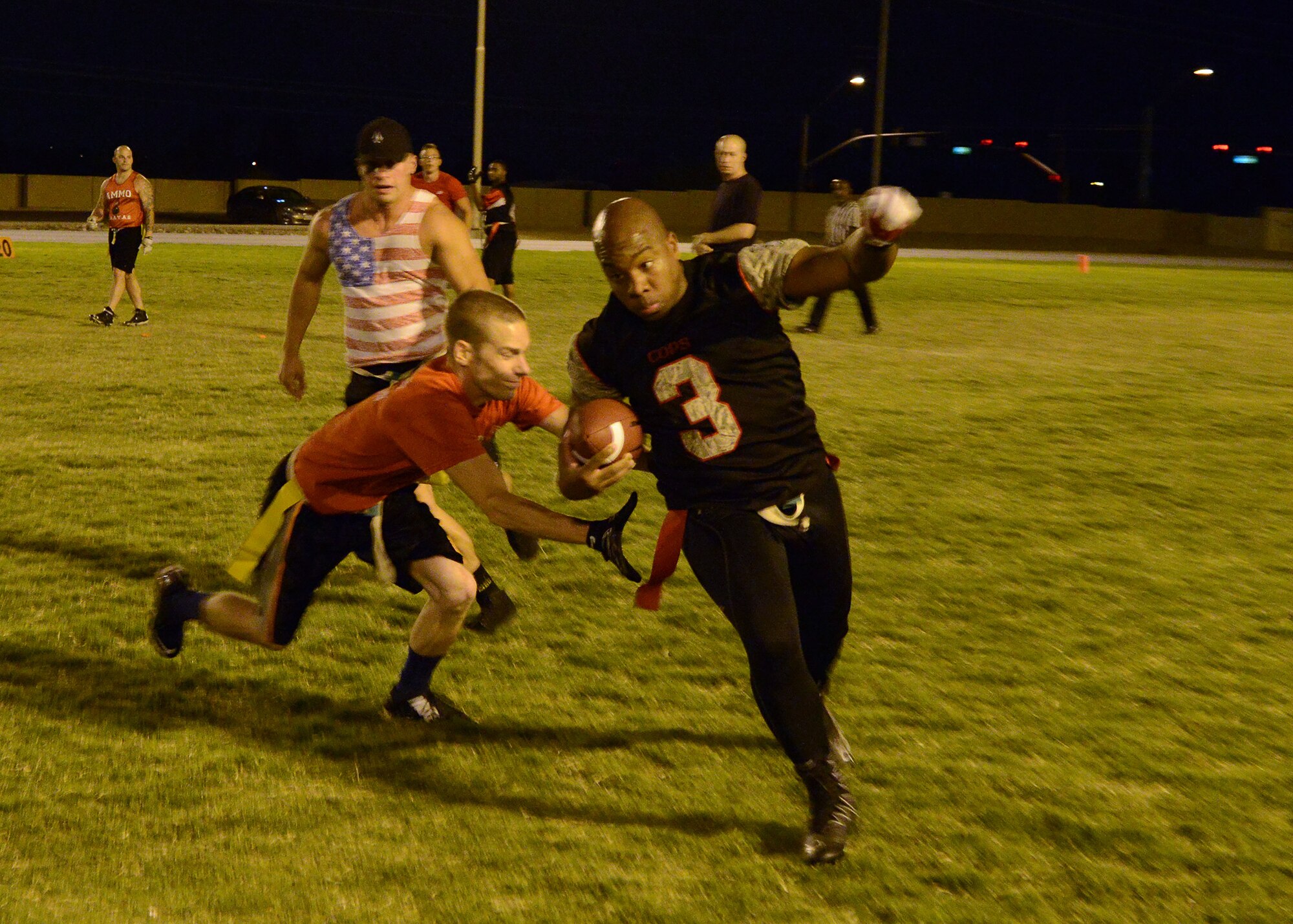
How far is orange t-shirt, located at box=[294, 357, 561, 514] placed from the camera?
388 centimetres

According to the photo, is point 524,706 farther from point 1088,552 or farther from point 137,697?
point 1088,552

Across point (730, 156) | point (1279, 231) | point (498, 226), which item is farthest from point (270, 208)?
point (730, 156)

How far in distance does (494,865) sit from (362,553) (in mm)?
1176

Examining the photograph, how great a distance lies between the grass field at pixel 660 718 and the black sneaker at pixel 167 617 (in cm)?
13

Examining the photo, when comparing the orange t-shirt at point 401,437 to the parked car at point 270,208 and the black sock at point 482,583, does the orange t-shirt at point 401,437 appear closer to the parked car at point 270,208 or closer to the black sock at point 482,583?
the black sock at point 482,583

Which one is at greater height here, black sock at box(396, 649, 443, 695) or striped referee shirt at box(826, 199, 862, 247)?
striped referee shirt at box(826, 199, 862, 247)

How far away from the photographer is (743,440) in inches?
146

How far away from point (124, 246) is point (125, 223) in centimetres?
26

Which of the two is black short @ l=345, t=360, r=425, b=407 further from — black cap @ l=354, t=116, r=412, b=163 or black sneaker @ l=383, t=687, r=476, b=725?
black sneaker @ l=383, t=687, r=476, b=725

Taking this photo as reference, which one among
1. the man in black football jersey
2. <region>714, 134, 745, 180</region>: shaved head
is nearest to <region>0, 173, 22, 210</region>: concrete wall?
<region>714, 134, 745, 180</region>: shaved head

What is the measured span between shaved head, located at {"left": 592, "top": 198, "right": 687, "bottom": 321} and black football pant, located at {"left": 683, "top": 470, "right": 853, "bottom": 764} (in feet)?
1.92

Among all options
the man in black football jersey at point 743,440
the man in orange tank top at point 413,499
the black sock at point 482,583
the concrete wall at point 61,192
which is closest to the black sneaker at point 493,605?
the black sock at point 482,583

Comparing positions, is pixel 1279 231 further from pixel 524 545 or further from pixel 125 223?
pixel 524 545

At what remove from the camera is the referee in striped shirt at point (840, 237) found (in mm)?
12805
